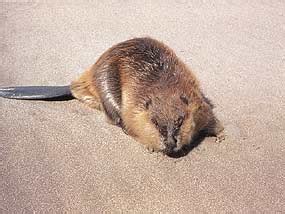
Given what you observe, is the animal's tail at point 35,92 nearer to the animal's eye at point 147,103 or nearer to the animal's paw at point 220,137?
the animal's eye at point 147,103

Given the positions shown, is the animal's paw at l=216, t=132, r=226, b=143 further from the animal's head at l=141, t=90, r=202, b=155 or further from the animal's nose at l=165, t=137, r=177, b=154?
Answer: the animal's nose at l=165, t=137, r=177, b=154

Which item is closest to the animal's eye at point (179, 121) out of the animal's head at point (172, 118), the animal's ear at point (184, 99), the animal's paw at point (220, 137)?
the animal's head at point (172, 118)

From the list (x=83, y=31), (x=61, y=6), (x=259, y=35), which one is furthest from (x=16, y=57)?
(x=259, y=35)

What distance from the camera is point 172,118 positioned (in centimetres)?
354

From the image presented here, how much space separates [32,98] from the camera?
4.27m

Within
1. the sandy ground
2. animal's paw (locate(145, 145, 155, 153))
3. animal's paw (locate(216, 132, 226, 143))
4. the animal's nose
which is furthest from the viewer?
animal's paw (locate(216, 132, 226, 143))

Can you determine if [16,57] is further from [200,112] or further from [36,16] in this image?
[200,112]

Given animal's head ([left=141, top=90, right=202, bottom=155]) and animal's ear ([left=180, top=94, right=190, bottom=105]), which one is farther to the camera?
animal's ear ([left=180, top=94, right=190, bottom=105])

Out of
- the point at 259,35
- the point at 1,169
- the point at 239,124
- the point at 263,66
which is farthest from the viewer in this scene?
the point at 259,35

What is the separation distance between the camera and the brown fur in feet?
11.9

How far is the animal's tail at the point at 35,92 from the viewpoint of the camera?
4250 millimetres

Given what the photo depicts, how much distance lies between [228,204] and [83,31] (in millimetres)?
2840

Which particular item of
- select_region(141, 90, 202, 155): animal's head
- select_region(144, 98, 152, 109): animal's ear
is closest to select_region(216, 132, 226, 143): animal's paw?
select_region(141, 90, 202, 155): animal's head

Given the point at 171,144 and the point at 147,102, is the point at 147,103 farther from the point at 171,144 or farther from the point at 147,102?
the point at 171,144
